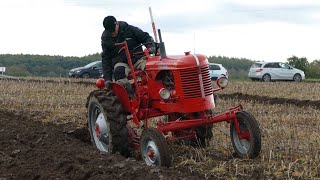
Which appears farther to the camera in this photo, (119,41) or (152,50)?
(119,41)

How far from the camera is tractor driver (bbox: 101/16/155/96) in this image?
28.3ft

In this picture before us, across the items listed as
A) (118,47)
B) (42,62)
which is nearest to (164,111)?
(118,47)

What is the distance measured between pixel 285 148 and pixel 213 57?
5098cm

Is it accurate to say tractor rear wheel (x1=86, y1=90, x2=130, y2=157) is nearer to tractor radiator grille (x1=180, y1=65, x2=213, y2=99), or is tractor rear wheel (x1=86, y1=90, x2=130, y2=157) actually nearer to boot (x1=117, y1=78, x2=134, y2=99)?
boot (x1=117, y1=78, x2=134, y2=99)

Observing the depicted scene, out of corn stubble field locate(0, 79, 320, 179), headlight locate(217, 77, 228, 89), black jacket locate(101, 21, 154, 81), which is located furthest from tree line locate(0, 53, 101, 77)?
headlight locate(217, 77, 228, 89)

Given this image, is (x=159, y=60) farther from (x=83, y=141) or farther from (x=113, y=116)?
(x=83, y=141)

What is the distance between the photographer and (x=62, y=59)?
6159cm

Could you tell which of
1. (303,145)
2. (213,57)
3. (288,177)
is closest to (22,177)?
(288,177)

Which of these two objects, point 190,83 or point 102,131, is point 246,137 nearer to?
point 190,83

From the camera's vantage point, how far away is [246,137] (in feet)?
24.9

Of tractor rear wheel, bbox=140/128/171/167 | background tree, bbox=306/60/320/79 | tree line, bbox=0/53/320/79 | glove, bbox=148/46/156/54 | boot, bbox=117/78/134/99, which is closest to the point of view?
tractor rear wheel, bbox=140/128/171/167

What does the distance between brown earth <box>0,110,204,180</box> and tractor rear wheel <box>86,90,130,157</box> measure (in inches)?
9.1

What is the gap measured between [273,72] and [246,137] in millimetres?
30085

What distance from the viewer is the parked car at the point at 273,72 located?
121 ft
